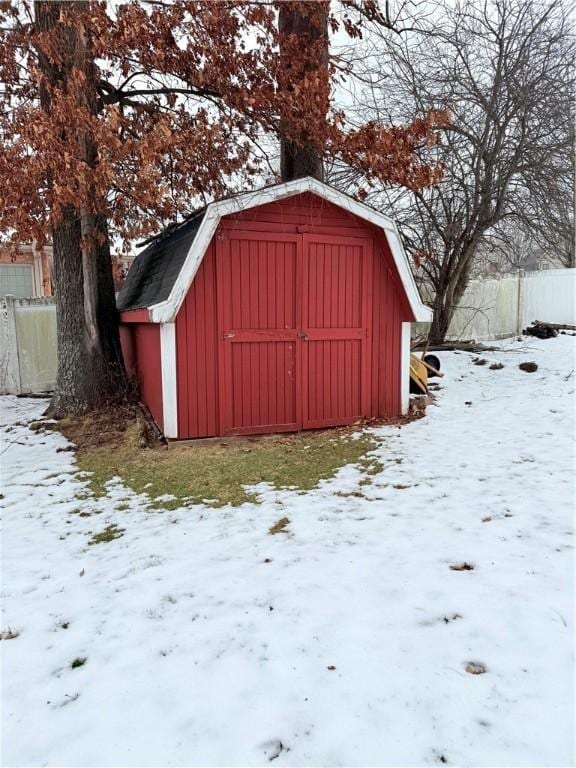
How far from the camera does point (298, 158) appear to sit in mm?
8070

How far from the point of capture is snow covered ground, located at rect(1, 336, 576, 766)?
169 cm

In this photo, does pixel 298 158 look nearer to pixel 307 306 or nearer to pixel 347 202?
pixel 347 202

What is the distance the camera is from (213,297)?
577 centimetres

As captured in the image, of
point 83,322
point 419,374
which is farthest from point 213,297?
point 419,374

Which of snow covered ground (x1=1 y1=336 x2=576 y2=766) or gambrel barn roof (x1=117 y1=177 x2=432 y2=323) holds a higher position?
gambrel barn roof (x1=117 y1=177 x2=432 y2=323)

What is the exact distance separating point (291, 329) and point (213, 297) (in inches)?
39.9

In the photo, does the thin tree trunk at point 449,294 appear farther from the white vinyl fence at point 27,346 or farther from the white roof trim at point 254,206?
the white vinyl fence at point 27,346

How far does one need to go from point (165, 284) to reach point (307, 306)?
5.56 feet

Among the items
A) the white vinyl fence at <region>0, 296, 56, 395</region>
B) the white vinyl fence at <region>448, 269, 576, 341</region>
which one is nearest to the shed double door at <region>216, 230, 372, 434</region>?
the white vinyl fence at <region>0, 296, 56, 395</region>

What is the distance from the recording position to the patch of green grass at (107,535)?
3.36 meters

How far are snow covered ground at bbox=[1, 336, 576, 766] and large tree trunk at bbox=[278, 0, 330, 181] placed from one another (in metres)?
4.74

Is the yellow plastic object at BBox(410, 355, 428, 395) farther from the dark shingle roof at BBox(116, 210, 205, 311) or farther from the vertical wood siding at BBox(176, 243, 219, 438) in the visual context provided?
the dark shingle roof at BBox(116, 210, 205, 311)

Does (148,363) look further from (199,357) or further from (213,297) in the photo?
(213,297)

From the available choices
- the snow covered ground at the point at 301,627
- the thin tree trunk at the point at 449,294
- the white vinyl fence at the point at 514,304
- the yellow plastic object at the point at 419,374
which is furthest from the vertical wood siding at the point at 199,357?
the white vinyl fence at the point at 514,304
